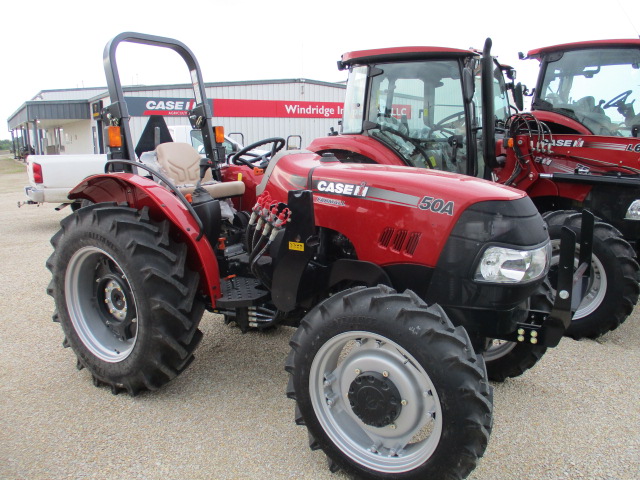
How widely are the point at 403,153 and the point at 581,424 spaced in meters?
2.66

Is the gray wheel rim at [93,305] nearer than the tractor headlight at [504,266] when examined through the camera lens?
No

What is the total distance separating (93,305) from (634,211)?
4.06 metres

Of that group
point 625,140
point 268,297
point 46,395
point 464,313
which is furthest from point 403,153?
point 46,395

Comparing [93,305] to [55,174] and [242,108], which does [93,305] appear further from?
[242,108]

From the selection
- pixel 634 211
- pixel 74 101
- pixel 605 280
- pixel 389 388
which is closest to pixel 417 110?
pixel 634 211

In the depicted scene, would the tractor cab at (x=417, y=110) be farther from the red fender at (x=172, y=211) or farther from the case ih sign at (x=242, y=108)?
the case ih sign at (x=242, y=108)

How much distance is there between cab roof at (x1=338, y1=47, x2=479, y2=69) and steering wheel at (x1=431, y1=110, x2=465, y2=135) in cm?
50

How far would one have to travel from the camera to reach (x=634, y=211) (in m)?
3.94

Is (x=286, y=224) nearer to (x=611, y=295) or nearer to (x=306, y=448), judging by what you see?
(x=306, y=448)

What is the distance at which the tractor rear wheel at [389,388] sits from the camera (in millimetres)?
1818

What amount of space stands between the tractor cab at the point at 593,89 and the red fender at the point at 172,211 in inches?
141

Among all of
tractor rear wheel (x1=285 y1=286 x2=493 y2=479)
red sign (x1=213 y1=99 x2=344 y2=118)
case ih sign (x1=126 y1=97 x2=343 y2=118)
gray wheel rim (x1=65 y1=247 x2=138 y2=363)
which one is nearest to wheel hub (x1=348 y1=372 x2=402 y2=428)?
tractor rear wheel (x1=285 y1=286 x2=493 y2=479)

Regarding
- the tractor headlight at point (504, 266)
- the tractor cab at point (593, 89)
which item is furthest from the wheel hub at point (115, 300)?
the tractor cab at point (593, 89)

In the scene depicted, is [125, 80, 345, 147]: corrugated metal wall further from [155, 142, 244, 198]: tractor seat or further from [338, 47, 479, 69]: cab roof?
[155, 142, 244, 198]: tractor seat
